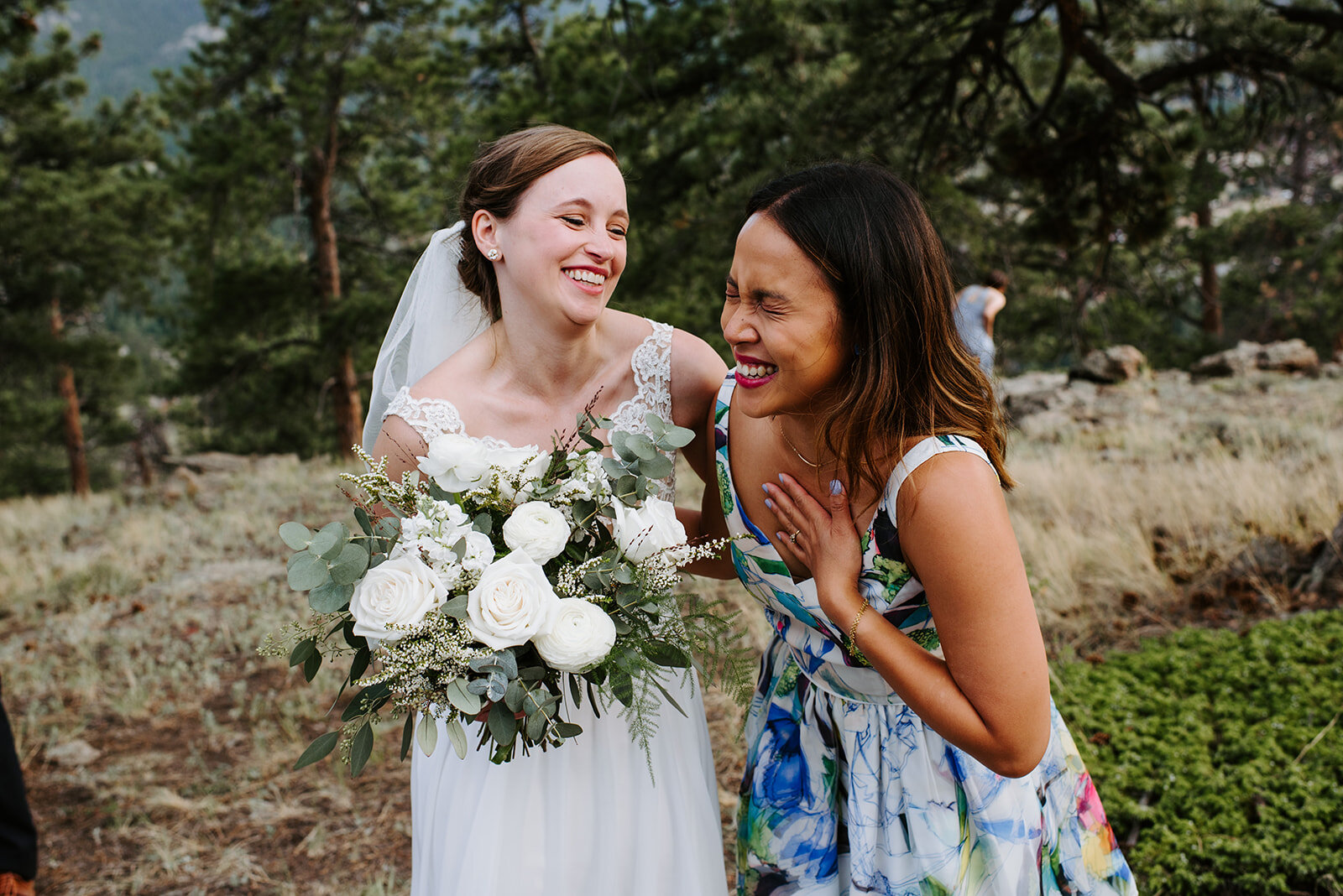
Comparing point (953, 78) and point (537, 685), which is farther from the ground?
point (953, 78)

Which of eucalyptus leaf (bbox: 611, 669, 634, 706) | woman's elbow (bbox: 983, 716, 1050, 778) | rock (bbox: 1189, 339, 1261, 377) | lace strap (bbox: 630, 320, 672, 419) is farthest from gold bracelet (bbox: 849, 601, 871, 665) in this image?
rock (bbox: 1189, 339, 1261, 377)

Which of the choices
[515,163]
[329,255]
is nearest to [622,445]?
[515,163]

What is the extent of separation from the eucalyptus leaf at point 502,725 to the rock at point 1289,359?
14328 millimetres

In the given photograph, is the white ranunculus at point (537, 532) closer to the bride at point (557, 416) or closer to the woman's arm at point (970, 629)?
the bride at point (557, 416)

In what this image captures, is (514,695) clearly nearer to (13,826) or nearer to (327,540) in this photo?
(327,540)

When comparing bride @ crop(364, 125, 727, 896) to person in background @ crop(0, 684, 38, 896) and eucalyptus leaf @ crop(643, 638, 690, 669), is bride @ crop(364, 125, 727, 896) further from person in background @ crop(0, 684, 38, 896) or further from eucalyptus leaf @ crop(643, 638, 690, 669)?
person in background @ crop(0, 684, 38, 896)

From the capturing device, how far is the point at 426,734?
146cm

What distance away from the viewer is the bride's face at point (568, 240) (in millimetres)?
2057

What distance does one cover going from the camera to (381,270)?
17062 millimetres

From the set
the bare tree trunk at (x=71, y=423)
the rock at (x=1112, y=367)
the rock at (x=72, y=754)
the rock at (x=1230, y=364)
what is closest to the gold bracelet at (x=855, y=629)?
the rock at (x=72, y=754)

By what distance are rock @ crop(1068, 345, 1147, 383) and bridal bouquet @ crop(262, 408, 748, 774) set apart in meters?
12.9

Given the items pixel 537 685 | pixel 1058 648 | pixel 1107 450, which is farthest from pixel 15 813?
pixel 1107 450

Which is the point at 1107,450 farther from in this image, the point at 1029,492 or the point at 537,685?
the point at 537,685

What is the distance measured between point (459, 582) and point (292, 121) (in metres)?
14.4
